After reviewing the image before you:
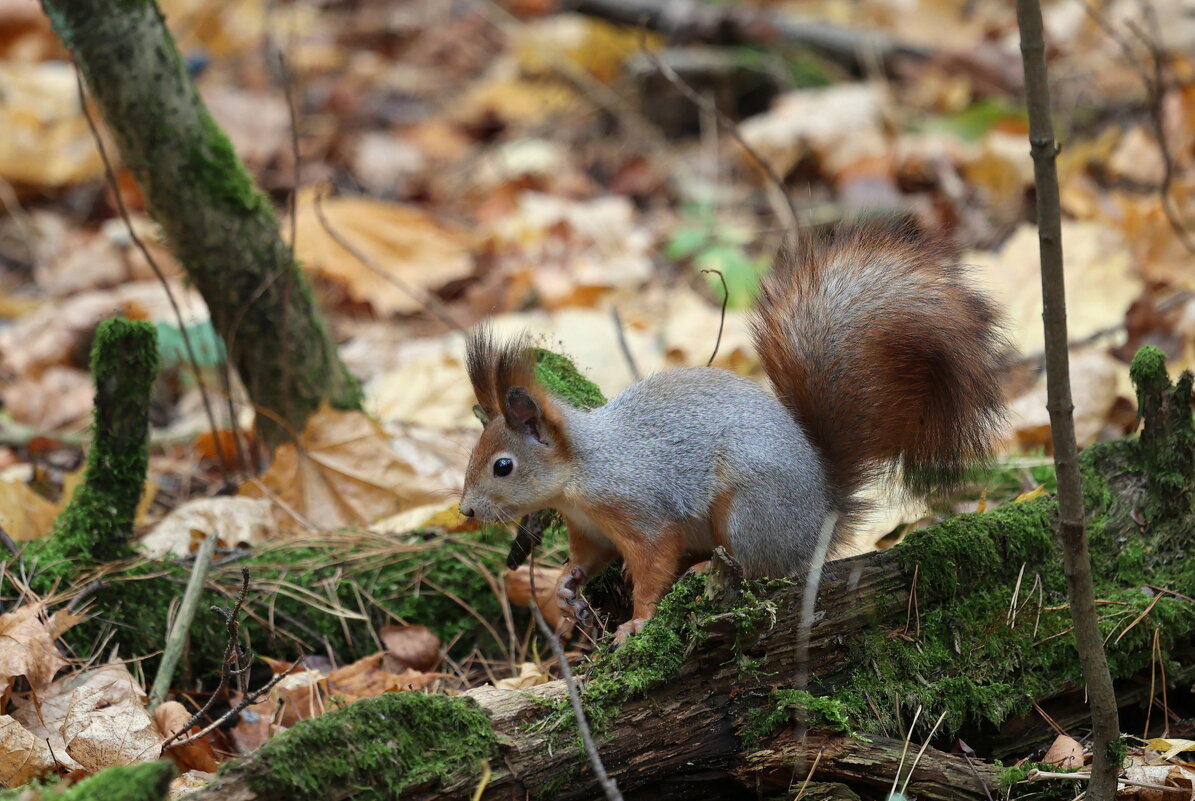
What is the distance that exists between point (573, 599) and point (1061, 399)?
3.67ft

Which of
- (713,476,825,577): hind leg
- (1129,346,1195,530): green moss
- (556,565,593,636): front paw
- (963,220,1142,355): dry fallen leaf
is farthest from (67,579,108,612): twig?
(963,220,1142,355): dry fallen leaf

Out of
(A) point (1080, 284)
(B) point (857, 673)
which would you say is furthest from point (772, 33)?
(B) point (857, 673)

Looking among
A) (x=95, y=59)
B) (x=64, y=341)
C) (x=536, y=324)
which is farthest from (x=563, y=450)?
(x=64, y=341)

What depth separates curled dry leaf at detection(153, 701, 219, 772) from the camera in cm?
207

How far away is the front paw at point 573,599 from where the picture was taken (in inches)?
92.5

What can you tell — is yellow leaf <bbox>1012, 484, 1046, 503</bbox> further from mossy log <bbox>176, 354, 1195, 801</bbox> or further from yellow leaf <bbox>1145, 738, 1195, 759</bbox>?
yellow leaf <bbox>1145, 738, 1195, 759</bbox>

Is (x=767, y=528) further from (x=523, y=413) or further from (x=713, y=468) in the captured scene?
(x=523, y=413)

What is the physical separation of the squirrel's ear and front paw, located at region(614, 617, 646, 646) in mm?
428

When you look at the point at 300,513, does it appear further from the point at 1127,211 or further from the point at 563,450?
the point at 1127,211

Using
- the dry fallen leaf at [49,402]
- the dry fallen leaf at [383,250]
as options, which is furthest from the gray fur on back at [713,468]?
the dry fallen leaf at [383,250]

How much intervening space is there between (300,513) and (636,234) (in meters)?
2.95

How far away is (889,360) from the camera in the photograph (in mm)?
2318

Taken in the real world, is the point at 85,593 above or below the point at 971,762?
above

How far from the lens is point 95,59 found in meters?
2.96
